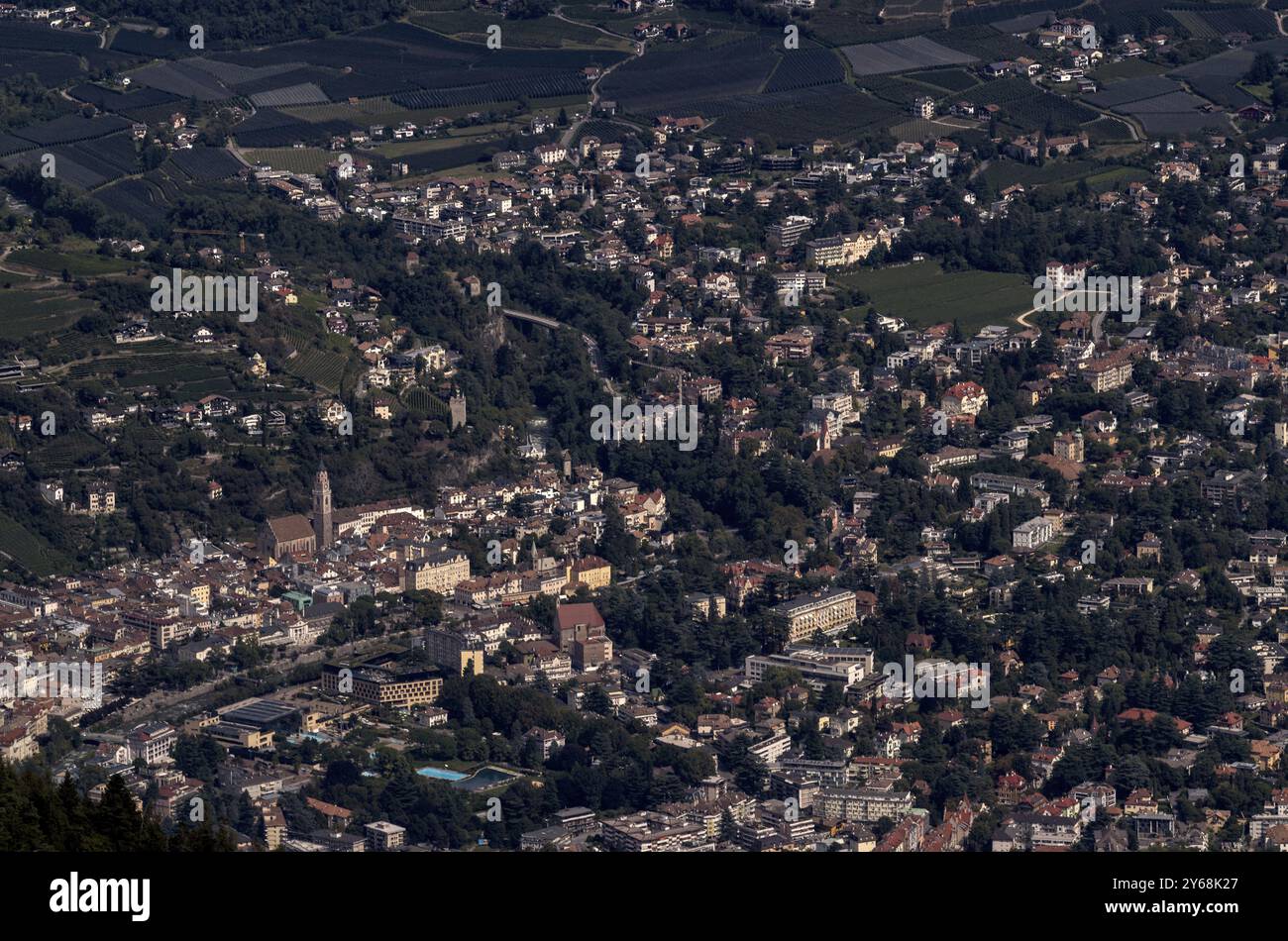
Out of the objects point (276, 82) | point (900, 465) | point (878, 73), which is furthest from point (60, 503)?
point (878, 73)

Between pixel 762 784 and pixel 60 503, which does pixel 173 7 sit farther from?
pixel 762 784

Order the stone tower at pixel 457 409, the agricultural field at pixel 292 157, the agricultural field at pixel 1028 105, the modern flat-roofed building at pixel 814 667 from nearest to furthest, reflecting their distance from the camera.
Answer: the modern flat-roofed building at pixel 814 667 < the stone tower at pixel 457 409 < the agricultural field at pixel 292 157 < the agricultural field at pixel 1028 105

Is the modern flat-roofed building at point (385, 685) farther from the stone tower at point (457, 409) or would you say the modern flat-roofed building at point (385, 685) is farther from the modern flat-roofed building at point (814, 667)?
the stone tower at point (457, 409)

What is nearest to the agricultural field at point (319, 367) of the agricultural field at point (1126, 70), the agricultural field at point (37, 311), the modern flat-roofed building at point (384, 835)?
the agricultural field at point (37, 311)

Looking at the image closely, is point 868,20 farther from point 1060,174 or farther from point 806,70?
point 1060,174

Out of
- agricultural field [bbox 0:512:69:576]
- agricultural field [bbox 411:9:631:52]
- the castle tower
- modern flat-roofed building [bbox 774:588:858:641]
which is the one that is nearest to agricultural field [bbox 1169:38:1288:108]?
agricultural field [bbox 411:9:631:52]
